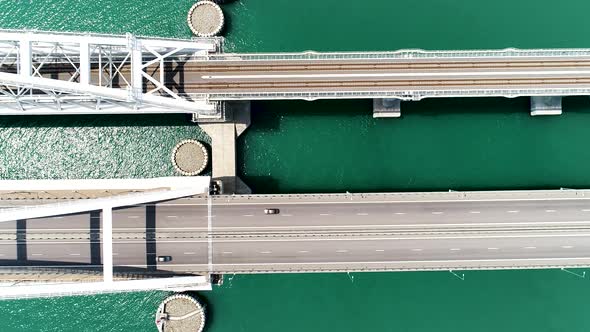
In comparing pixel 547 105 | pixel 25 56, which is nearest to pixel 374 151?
pixel 547 105

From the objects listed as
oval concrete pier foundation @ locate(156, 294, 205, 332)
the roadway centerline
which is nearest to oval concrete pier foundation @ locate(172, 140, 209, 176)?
the roadway centerline

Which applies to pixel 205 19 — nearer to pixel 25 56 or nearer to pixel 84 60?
pixel 84 60

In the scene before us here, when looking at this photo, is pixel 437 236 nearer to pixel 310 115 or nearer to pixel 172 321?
pixel 310 115

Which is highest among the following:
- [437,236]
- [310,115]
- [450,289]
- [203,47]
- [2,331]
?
[203,47]

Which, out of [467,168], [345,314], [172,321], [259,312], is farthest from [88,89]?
[467,168]

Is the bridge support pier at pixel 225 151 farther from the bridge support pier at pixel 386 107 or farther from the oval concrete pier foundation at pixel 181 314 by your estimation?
the bridge support pier at pixel 386 107


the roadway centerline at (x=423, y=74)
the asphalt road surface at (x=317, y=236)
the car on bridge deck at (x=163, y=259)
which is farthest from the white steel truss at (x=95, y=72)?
the car on bridge deck at (x=163, y=259)
